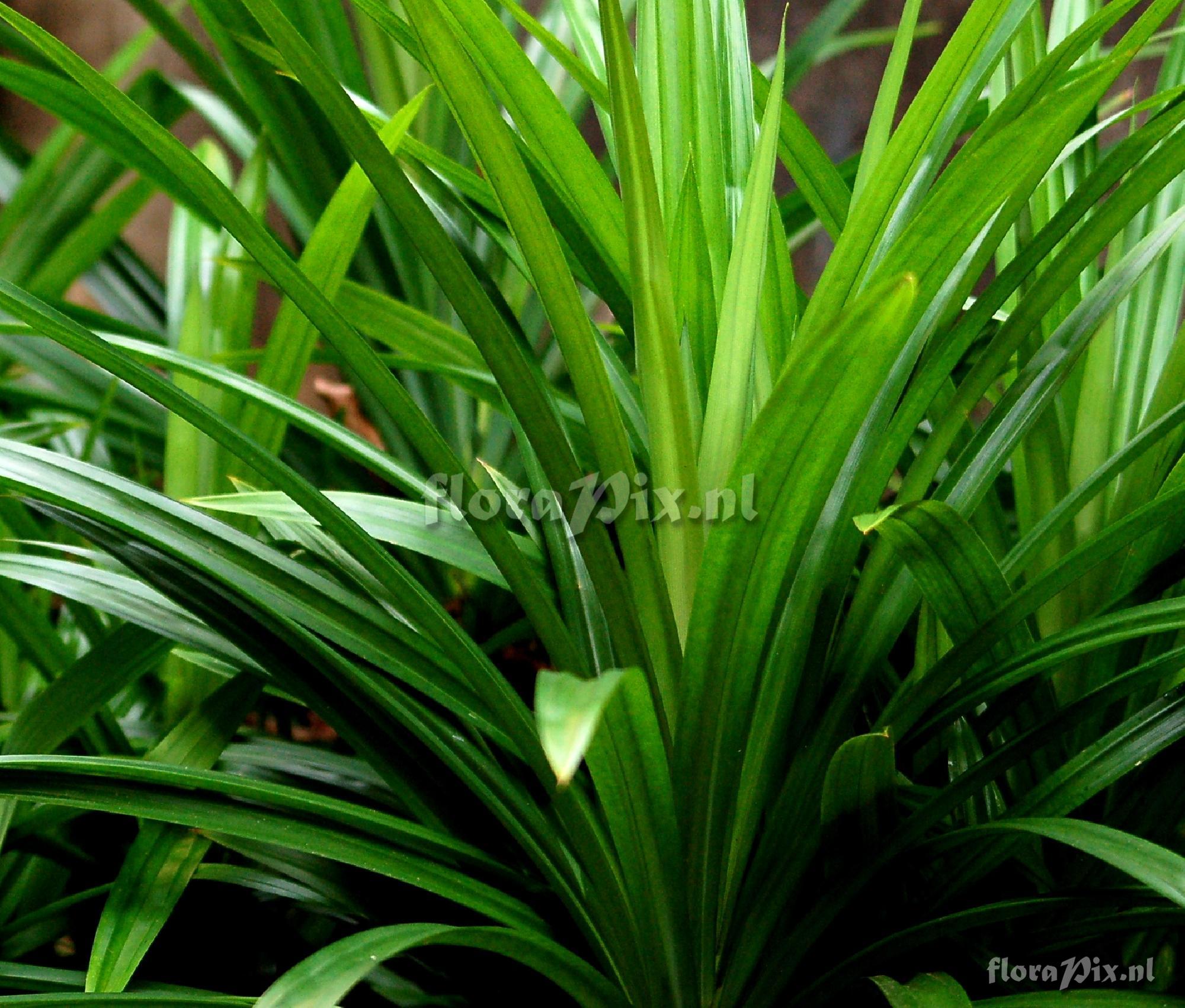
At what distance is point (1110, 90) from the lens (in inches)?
59.6

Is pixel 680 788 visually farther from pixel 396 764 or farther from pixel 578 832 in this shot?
pixel 396 764

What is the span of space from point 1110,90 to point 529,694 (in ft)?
4.26
